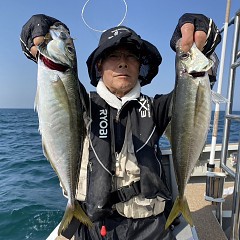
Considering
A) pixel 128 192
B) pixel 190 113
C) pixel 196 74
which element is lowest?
pixel 128 192

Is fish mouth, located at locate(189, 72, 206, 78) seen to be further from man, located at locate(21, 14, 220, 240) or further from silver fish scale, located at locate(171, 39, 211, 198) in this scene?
man, located at locate(21, 14, 220, 240)

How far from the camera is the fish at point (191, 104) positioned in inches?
95.3

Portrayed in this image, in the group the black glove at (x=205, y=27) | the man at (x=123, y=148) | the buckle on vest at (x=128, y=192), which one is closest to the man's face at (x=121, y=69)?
the man at (x=123, y=148)

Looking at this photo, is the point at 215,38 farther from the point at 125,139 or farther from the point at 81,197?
the point at 81,197

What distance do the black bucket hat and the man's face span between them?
0.26 feet

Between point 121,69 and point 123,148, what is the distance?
0.72 meters

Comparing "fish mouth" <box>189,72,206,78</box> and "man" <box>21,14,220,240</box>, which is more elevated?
"fish mouth" <box>189,72,206,78</box>

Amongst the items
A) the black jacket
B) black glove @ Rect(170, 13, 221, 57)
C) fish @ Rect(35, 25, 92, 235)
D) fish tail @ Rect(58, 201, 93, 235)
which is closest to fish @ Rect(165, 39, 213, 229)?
black glove @ Rect(170, 13, 221, 57)

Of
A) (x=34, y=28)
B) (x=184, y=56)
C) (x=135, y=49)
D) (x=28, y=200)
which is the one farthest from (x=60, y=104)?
(x=28, y=200)

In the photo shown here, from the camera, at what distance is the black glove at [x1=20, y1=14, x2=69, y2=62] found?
7.93ft

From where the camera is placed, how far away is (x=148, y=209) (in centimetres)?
275

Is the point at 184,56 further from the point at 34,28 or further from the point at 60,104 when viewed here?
the point at 34,28

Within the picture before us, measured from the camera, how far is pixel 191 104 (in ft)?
8.00

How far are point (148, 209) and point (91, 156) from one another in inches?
28.0
